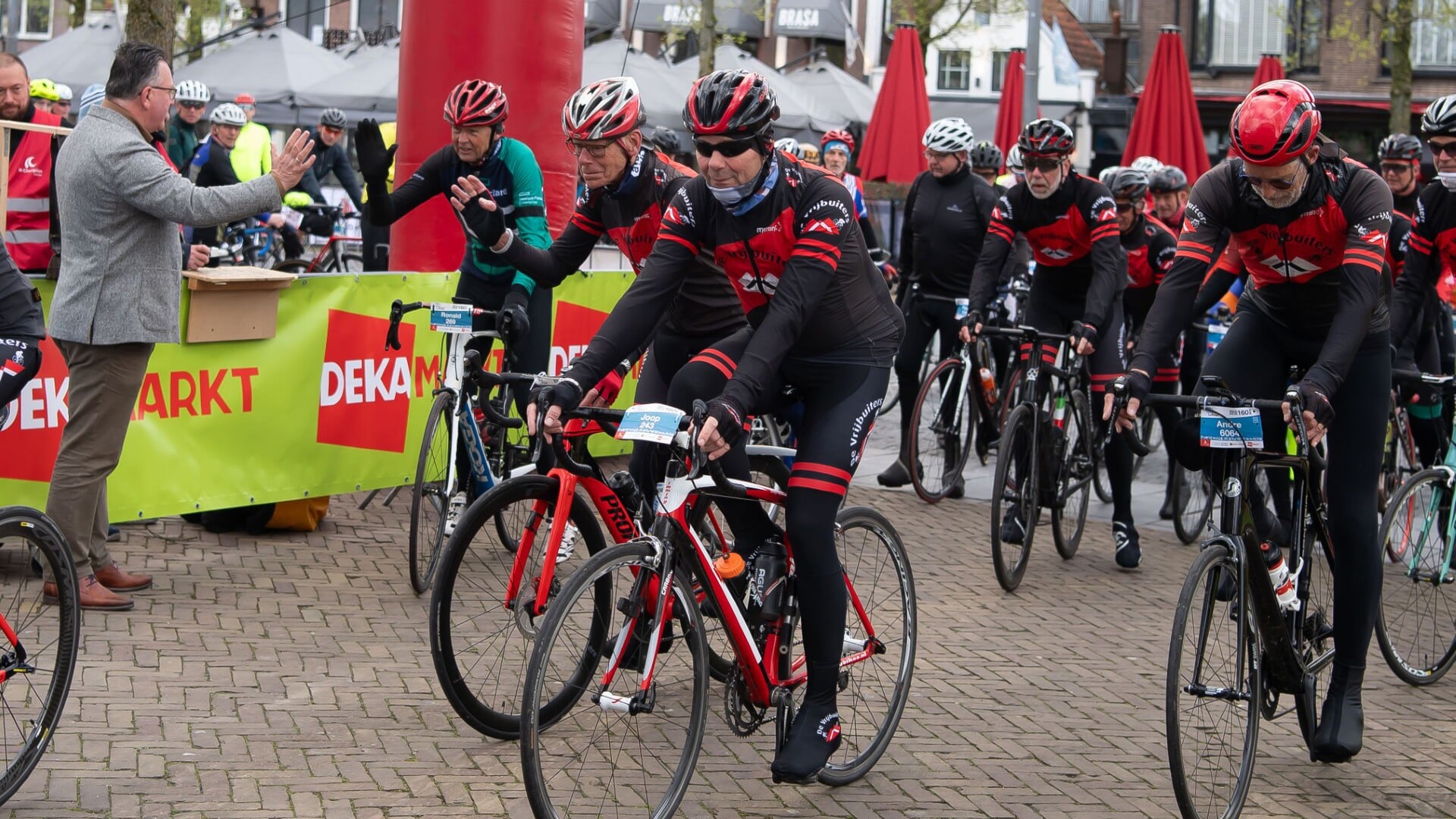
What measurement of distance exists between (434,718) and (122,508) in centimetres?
267

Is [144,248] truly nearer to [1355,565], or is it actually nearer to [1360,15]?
[1355,565]

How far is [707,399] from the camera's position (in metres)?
5.43

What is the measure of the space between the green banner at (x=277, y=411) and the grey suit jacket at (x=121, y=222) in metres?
0.82

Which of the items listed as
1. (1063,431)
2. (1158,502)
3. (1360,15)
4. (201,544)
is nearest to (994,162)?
(1158,502)

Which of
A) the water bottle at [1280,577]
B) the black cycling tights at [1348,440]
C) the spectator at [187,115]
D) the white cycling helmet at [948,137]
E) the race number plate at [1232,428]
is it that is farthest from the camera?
the spectator at [187,115]

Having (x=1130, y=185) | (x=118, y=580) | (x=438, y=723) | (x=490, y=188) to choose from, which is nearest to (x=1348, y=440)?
(x=438, y=723)

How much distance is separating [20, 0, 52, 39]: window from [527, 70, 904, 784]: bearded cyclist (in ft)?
173

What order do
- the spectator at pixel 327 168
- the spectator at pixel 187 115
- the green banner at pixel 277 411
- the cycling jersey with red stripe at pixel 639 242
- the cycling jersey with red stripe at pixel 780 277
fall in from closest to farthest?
the cycling jersey with red stripe at pixel 780 277 → the cycling jersey with red stripe at pixel 639 242 → the green banner at pixel 277 411 → the spectator at pixel 187 115 → the spectator at pixel 327 168

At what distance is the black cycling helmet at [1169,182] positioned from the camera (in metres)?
10.9

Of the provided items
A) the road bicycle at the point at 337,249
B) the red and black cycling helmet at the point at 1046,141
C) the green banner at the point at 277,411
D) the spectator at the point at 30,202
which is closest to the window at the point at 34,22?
the road bicycle at the point at 337,249

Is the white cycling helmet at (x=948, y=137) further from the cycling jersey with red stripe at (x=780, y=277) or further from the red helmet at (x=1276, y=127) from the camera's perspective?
the cycling jersey with red stripe at (x=780, y=277)

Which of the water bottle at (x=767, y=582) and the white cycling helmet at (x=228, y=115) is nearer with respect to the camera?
the water bottle at (x=767, y=582)

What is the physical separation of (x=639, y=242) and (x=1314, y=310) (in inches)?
98.3

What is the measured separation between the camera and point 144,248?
6.56 meters
